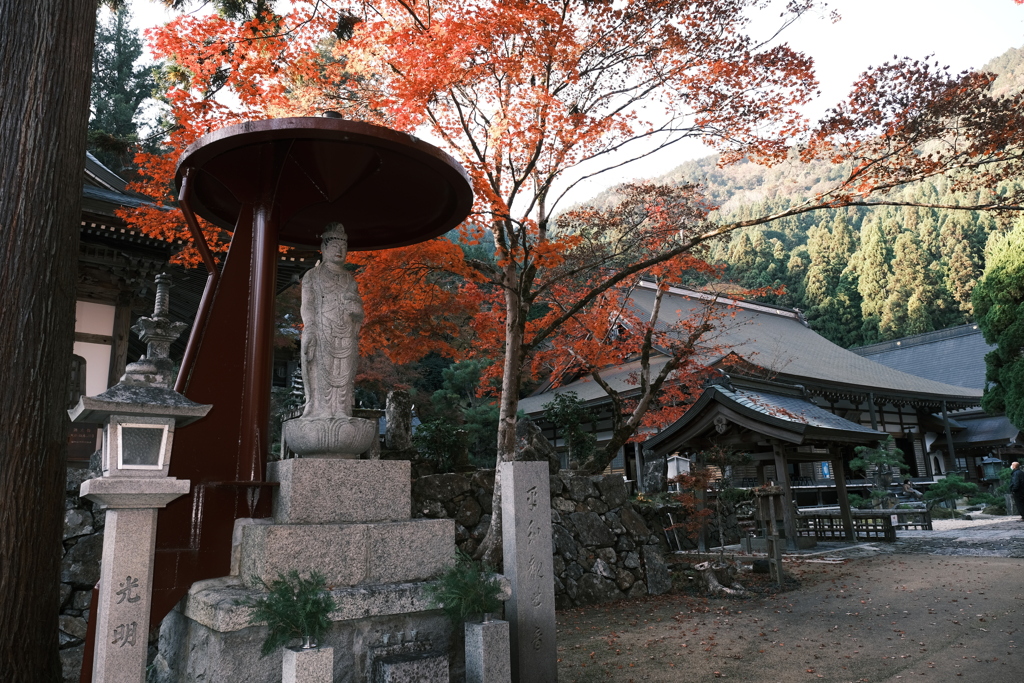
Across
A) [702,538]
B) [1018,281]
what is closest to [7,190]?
[702,538]

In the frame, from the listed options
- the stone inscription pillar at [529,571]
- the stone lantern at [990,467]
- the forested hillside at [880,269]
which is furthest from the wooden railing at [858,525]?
the forested hillside at [880,269]

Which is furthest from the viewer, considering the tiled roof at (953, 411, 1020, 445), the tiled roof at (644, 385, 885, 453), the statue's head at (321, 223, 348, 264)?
the tiled roof at (953, 411, 1020, 445)

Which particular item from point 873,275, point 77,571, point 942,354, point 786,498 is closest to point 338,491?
point 77,571

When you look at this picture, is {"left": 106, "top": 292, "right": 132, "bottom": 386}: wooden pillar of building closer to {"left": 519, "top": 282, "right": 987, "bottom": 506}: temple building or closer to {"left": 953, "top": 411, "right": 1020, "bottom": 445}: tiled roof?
{"left": 519, "top": 282, "right": 987, "bottom": 506}: temple building

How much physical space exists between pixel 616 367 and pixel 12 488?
19.2m

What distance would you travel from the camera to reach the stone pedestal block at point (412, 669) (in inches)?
148

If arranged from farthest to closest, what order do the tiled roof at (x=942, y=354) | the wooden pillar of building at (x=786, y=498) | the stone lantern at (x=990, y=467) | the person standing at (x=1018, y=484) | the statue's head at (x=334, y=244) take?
the tiled roof at (x=942, y=354)
the stone lantern at (x=990, y=467)
the person standing at (x=1018, y=484)
the wooden pillar of building at (x=786, y=498)
the statue's head at (x=334, y=244)

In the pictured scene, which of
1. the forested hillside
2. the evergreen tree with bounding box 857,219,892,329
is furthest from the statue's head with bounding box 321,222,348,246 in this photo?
the evergreen tree with bounding box 857,219,892,329

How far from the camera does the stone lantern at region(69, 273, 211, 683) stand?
3.38 m

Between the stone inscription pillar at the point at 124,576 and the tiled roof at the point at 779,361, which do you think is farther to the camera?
the tiled roof at the point at 779,361

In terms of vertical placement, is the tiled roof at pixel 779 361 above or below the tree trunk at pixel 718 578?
above

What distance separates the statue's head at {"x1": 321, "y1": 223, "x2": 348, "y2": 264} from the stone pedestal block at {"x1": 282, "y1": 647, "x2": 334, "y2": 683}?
2.57 metres

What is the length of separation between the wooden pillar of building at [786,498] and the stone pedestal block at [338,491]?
9.16 metres

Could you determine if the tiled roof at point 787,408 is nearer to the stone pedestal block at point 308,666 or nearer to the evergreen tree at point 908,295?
the stone pedestal block at point 308,666
